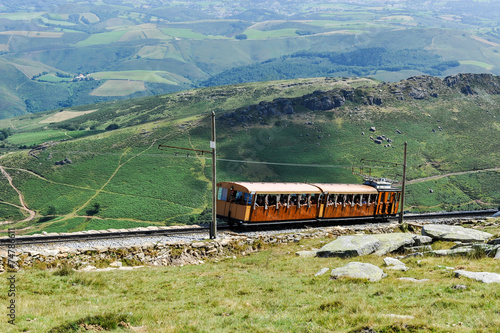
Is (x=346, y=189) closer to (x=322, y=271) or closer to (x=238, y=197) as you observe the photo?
(x=238, y=197)

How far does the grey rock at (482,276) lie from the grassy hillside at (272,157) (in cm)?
9297

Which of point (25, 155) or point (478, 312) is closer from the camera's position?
point (478, 312)

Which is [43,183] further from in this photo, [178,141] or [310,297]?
[310,297]

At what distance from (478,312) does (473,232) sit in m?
18.3

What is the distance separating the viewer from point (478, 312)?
14.6 m

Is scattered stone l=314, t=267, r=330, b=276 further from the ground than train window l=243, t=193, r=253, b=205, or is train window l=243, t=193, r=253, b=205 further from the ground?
scattered stone l=314, t=267, r=330, b=276

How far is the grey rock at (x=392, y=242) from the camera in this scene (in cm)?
2750

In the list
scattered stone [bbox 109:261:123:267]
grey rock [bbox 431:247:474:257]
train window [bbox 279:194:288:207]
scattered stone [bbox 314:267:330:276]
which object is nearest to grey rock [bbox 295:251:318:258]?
scattered stone [bbox 314:267:330:276]

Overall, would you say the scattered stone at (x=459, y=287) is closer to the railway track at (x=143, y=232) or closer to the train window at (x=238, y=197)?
the railway track at (x=143, y=232)

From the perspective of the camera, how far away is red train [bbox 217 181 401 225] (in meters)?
35.5

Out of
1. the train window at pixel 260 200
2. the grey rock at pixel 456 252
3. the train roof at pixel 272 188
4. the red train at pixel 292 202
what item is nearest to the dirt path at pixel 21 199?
the red train at pixel 292 202

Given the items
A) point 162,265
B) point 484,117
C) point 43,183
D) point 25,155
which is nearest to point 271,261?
point 162,265

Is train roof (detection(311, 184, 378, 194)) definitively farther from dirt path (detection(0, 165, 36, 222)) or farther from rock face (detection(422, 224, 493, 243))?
dirt path (detection(0, 165, 36, 222))

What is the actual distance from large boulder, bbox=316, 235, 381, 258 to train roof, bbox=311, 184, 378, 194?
37.9ft
